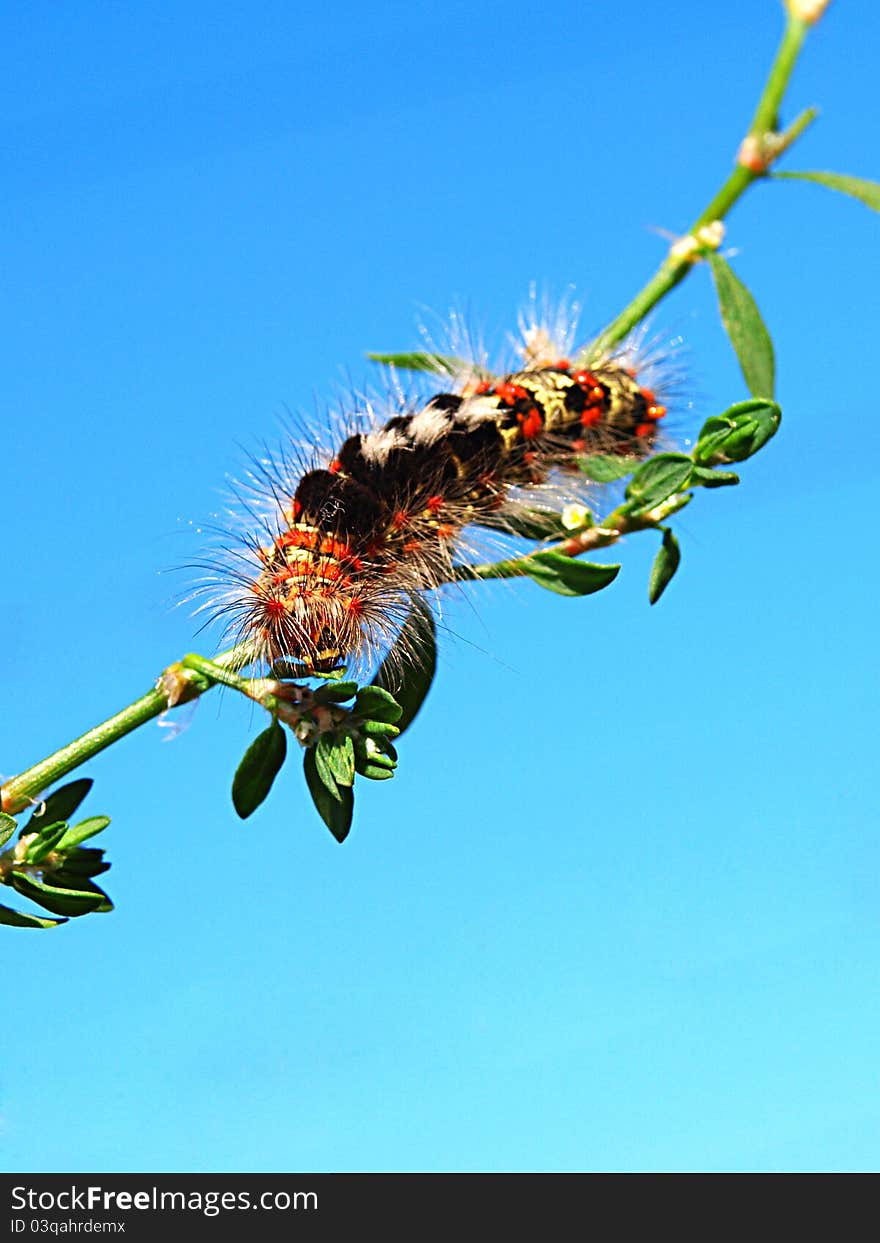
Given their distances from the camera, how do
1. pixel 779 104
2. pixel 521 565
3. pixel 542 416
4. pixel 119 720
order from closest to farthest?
pixel 779 104
pixel 119 720
pixel 521 565
pixel 542 416

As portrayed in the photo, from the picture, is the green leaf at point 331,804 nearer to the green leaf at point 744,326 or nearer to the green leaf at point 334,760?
the green leaf at point 334,760

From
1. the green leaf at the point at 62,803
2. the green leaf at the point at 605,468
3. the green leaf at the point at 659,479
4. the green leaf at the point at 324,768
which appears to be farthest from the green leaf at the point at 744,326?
the green leaf at the point at 62,803

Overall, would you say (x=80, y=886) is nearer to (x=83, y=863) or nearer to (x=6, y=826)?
(x=83, y=863)

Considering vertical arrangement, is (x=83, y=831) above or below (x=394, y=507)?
below

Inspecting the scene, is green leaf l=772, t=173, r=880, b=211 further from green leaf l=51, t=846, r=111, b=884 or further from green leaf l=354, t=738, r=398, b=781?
green leaf l=51, t=846, r=111, b=884

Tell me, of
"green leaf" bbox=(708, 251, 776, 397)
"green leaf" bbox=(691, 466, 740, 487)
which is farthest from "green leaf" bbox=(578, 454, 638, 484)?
"green leaf" bbox=(708, 251, 776, 397)

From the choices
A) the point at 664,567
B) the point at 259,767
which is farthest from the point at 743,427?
the point at 259,767
